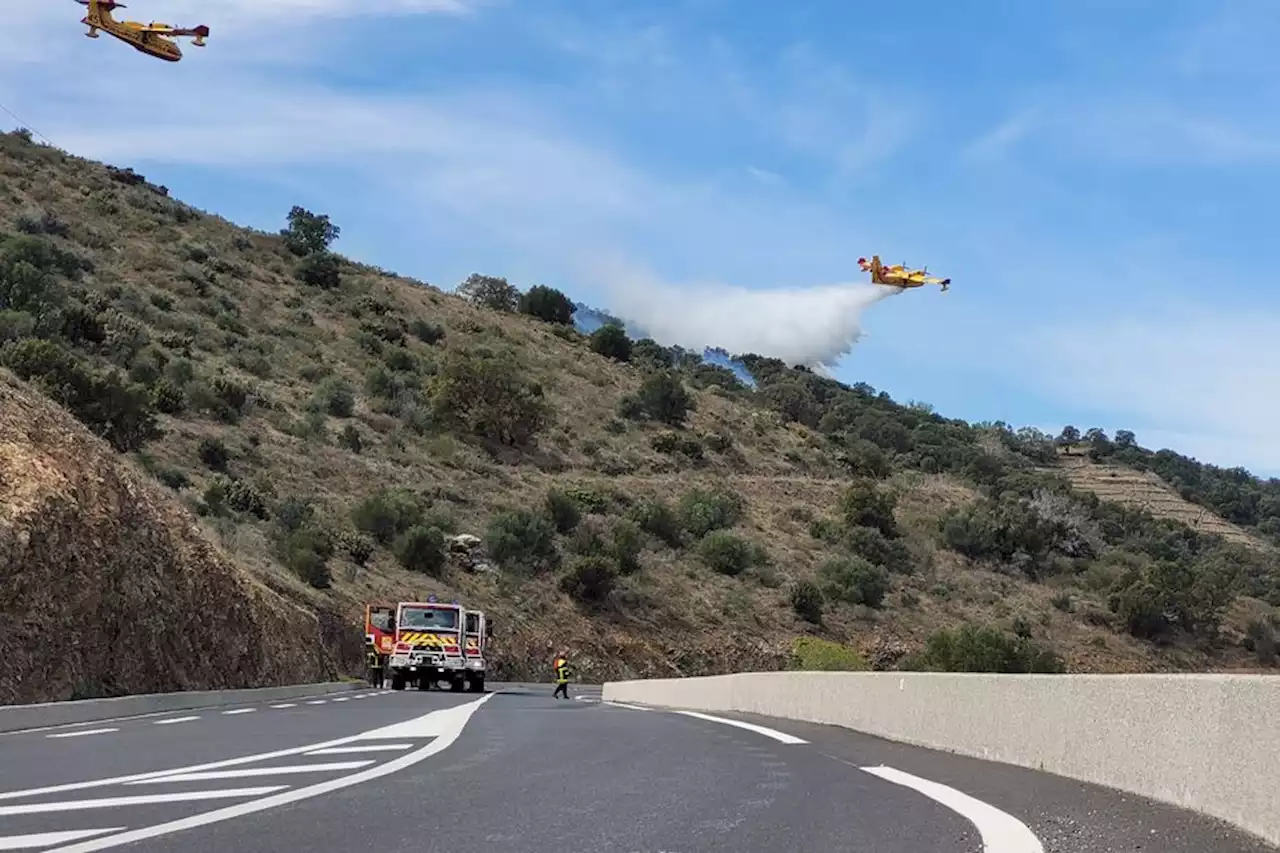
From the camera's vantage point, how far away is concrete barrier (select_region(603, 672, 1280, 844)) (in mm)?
7453

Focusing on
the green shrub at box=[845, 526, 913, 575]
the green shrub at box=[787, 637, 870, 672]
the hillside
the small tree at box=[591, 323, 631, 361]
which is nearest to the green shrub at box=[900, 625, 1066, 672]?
the hillside

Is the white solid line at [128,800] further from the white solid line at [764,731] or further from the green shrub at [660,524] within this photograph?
the green shrub at [660,524]

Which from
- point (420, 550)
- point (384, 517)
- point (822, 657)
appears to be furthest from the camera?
point (384, 517)

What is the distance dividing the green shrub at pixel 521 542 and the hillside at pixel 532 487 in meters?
0.10

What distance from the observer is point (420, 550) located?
5738cm

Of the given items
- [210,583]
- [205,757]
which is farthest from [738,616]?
[205,757]

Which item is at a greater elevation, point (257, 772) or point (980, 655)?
point (257, 772)

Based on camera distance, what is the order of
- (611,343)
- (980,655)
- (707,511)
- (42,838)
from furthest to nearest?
1. (611,343)
2. (707,511)
3. (980,655)
4. (42,838)

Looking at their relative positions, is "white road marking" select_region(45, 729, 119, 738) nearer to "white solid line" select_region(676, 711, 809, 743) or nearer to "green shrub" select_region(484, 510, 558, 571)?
"white solid line" select_region(676, 711, 809, 743)

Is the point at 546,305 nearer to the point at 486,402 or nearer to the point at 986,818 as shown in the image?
the point at 486,402

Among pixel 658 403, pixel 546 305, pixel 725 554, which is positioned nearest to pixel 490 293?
pixel 546 305

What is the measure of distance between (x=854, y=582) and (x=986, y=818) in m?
61.5

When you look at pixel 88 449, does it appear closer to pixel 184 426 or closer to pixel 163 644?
pixel 163 644

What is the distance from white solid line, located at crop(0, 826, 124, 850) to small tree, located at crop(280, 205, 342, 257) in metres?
94.3
